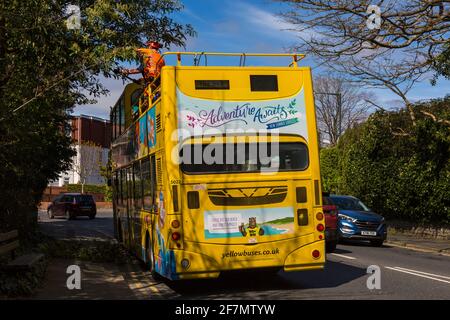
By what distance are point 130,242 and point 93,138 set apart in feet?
224

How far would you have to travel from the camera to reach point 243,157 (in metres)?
9.22

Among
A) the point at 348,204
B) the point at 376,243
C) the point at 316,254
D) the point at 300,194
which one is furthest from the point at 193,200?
the point at 348,204

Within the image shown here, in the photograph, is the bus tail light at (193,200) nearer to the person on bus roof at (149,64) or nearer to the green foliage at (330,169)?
the person on bus roof at (149,64)

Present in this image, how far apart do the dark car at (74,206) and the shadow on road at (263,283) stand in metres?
28.5

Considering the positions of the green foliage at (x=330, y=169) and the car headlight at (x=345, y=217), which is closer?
the car headlight at (x=345, y=217)

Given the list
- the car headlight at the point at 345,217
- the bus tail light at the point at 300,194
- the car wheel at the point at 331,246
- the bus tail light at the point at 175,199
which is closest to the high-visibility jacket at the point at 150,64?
the bus tail light at the point at 175,199

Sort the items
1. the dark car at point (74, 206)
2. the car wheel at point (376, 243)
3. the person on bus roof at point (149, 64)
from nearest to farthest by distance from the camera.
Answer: the person on bus roof at point (149, 64) → the car wheel at point (376, 243) → the dark car at point (74, 206)

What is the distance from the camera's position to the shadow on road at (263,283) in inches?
364

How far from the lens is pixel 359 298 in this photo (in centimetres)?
859

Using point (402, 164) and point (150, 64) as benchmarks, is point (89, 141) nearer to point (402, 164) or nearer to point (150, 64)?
point (402, 164)

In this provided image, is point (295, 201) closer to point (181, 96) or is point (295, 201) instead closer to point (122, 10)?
point (181, 96)

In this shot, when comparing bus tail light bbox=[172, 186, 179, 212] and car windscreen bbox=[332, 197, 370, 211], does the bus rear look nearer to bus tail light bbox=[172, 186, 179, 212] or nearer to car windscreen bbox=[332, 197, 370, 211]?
bus tail light bbox=[172, 186, 179, 212]

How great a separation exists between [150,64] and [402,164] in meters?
15.9

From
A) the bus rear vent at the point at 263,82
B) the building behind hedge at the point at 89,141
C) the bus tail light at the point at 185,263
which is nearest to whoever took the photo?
the bus tail light at the point at 185,263
